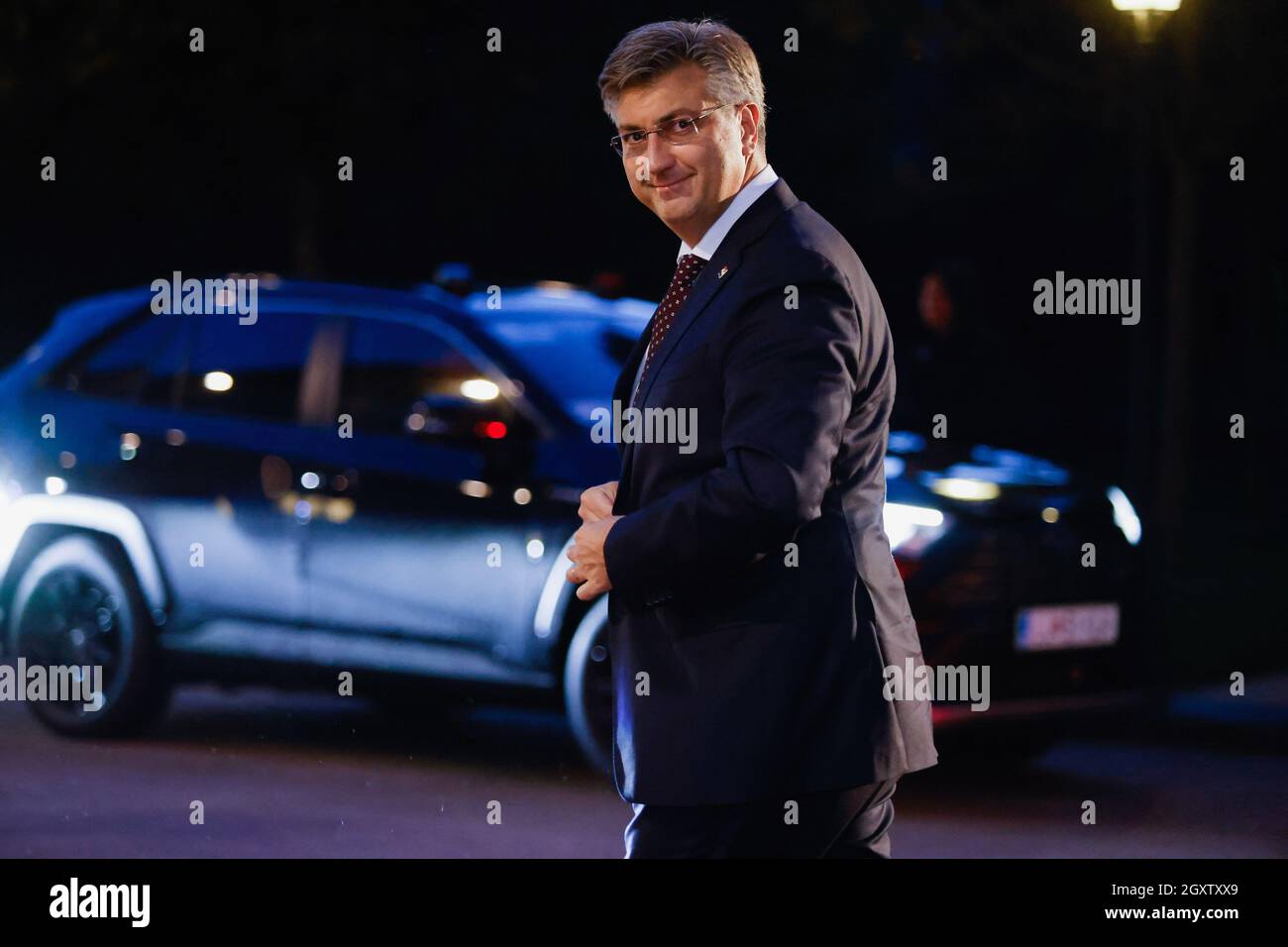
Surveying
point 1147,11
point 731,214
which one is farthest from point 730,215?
point 1147,11

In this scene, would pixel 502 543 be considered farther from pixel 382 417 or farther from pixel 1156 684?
pixel 1156 684

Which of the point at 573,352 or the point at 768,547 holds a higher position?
the point at 573,352

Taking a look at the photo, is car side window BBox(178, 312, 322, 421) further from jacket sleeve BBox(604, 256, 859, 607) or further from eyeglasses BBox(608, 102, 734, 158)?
jacket sleeve BBox(604, 256, 859, 607)

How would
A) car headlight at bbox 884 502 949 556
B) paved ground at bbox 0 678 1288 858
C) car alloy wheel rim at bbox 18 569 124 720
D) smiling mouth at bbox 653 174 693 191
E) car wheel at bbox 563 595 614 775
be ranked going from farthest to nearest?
car alloy wheel rim at bbox 18 569 124 720 < car wheel at bbox 563 595 614 775 < car headlight at bbox 884 502 949 556 < paved ground at bbox 0 678 1288 858 < smiling mouth at bbox 653 174 693 191

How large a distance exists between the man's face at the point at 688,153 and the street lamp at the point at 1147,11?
725cm

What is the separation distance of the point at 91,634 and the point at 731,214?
18.2 feet

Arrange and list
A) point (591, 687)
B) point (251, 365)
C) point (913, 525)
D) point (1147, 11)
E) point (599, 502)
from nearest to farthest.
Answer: point (599, 502) < point (913, 525) < point (591, 687) < point (251, 365) < point (1147, 11)

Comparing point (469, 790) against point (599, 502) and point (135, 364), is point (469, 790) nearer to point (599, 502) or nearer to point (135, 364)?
point (135, 364)

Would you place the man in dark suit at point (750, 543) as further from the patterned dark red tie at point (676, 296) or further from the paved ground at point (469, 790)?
the paved ground at point (469, 790)

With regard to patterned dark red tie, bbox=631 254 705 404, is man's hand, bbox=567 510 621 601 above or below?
below

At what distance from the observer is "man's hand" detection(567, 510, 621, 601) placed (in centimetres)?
352

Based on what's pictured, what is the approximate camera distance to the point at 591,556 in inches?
139

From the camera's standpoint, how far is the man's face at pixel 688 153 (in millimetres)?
3592

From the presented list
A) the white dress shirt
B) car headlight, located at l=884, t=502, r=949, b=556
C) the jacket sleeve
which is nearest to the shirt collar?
the white dress shirt
